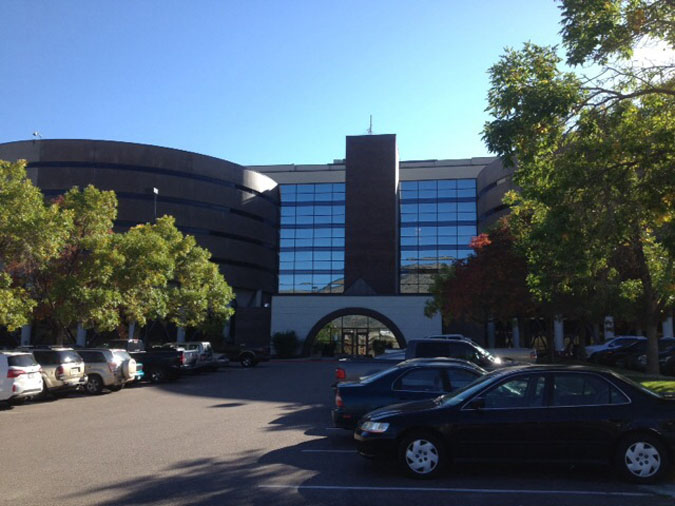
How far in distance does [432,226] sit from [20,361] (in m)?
48.2

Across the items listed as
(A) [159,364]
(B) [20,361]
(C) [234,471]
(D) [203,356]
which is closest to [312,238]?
(D) [203,356]

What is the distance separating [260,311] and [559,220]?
39.2 meters

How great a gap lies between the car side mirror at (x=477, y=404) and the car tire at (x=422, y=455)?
0.58m

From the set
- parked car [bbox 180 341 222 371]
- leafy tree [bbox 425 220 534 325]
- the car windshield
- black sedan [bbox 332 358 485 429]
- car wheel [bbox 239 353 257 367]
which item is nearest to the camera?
the car windshield

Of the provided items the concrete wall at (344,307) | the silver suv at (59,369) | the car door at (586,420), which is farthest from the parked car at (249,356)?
the car door at (586,420)

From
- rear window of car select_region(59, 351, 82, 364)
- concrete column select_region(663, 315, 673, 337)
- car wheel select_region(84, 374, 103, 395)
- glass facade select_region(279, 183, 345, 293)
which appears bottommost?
car wheel select_region(84, 374, 103, 395)

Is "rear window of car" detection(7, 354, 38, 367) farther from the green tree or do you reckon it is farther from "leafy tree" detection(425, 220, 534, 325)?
"leafy tree" detection(425, 220, 534, 325)

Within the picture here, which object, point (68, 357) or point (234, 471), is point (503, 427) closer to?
point (234, 471)

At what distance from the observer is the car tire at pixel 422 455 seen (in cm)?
729

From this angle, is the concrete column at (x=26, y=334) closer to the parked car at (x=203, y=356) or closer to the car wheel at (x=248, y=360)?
the car wheel at (x=248, y=360)

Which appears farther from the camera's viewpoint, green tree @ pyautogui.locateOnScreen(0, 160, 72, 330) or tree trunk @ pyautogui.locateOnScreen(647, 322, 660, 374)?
tree trunk @ pyautogui.locateOnScreen(647, 322, 660, 374)

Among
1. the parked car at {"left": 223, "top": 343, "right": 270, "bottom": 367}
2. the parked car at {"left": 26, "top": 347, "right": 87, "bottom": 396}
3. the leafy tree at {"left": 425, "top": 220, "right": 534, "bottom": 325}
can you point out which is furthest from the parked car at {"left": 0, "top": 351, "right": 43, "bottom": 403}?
the parked car at {"left": 223, "top": 343, "right": 270, "bottom": 367}

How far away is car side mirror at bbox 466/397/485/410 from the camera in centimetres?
733

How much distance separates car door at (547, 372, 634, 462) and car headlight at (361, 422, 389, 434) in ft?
6.65
